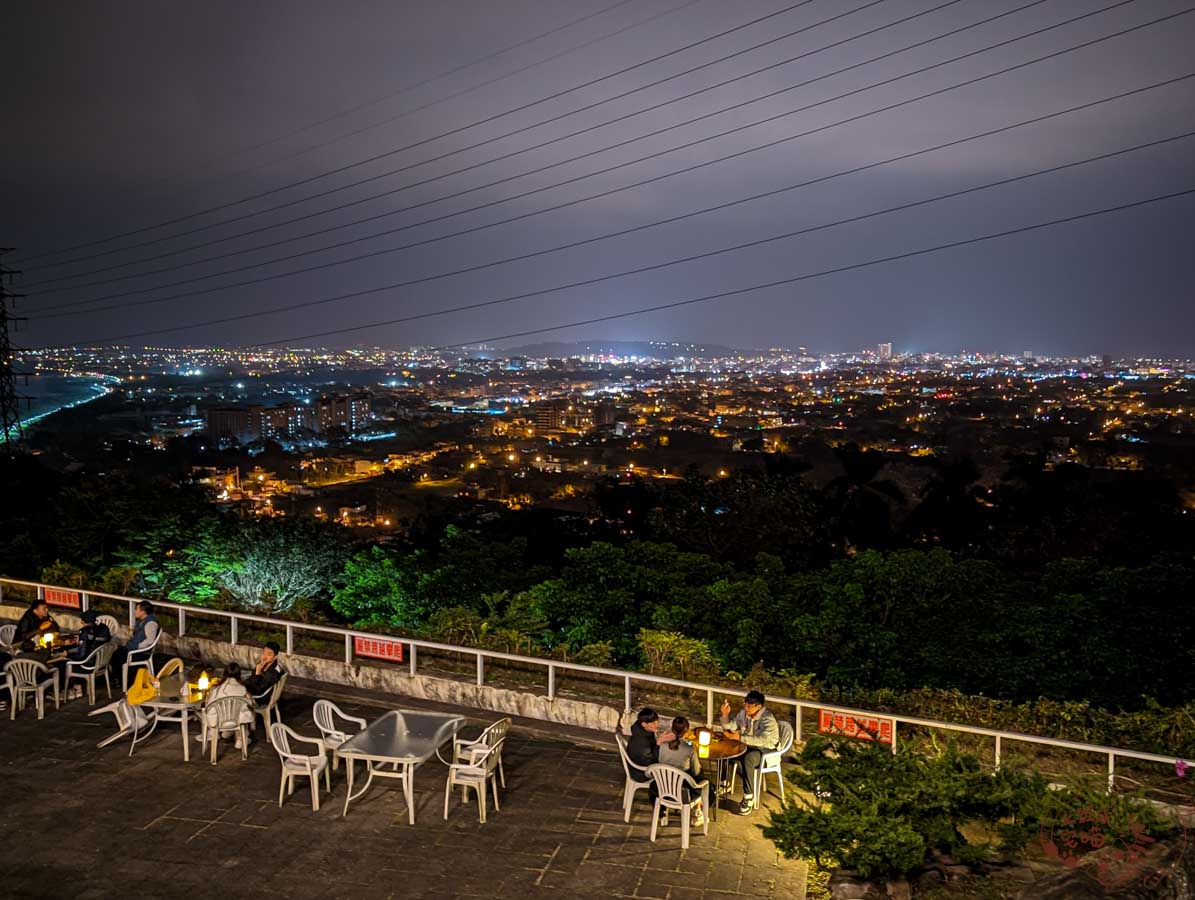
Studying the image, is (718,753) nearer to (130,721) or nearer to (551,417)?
(130,721)

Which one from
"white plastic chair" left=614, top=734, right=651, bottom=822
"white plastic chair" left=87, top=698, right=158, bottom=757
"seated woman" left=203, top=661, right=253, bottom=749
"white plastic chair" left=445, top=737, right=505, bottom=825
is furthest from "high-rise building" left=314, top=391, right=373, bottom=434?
"white plastic chair" left=614, top=734, right=651, bottom=822

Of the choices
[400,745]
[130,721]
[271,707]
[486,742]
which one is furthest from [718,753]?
[130,721]

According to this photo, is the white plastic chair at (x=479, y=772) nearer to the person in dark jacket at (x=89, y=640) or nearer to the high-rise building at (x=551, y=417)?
the person in dark jacket at (x=89, y=640)

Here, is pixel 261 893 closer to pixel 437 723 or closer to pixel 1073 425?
pixel 437 723

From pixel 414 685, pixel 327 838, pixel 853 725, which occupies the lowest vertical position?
pixel 327 838

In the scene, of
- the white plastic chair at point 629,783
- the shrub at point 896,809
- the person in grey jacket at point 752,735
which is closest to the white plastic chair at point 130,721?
the white plastic chair at point 629,783

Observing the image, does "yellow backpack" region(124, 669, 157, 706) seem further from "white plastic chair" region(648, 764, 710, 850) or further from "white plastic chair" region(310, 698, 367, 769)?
"white plastic chair" region(648, 764, 710, 850)
